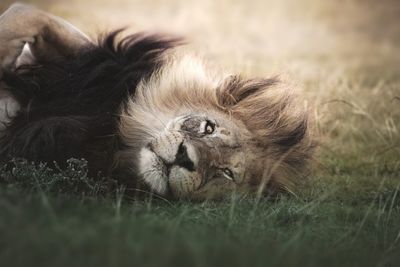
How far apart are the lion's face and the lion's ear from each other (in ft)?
0.75

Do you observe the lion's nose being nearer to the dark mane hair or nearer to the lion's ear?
the dark mane hair

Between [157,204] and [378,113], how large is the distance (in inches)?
127

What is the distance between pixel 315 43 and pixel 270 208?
8.17 meters

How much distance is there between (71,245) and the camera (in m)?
2.10

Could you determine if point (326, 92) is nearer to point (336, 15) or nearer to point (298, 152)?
point (298, 152)

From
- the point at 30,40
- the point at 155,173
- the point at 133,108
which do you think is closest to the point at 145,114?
the point at 133,108

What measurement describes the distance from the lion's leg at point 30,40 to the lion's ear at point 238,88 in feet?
3.04

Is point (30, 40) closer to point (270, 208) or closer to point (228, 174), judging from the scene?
point (228, 174)

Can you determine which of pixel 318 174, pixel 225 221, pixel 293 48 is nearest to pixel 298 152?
pixel 318 174

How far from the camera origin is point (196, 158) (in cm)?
376

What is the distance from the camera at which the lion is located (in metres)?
3.89

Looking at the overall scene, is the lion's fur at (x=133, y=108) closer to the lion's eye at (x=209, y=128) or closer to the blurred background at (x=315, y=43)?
the lion's eye at (x=209, y=128)

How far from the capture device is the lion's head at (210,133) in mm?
3791

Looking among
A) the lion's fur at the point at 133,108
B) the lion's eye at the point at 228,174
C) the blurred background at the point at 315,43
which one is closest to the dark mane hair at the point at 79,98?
the lion's fur at the point at 133,108
